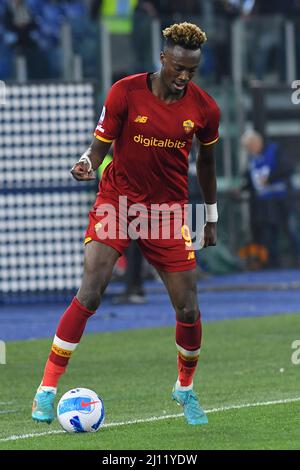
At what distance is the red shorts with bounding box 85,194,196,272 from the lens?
8836 mm

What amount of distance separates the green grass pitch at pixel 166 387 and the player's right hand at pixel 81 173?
1.51 metres

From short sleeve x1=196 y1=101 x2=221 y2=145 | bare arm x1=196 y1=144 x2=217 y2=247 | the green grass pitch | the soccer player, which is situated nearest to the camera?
the green grass pitch

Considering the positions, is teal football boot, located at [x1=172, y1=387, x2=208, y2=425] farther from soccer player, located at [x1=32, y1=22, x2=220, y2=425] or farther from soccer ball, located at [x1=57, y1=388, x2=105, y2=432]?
soccer ball, located at [x1=57, y1=388, x2=105, y2=432]

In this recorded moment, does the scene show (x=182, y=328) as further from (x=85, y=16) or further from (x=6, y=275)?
(x=85, y=16)

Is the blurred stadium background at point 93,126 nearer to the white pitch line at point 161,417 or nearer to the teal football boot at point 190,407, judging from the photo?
the white pitch line at point 161,417

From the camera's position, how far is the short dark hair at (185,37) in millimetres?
8633

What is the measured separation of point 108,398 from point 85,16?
39.5 feet

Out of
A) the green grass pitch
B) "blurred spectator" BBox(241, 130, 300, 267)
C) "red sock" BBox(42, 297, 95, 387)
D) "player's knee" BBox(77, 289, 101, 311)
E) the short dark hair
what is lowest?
"blurred spectator" BBox(241, 130, 300, 267)

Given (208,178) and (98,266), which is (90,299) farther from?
(208,178)

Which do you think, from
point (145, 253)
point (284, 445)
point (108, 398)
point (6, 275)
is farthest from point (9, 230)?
point (284, 445)

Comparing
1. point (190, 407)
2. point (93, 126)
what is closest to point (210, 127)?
point (190, 407)

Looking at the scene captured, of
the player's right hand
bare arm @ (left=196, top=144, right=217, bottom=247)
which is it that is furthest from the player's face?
the player's right hand

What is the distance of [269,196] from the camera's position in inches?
880

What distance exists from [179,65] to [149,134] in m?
0.48
